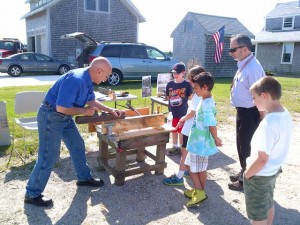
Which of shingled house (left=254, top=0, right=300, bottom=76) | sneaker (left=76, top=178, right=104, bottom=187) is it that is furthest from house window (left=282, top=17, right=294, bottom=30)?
sneaker (left=76, top=178, right=104, bottom=187)

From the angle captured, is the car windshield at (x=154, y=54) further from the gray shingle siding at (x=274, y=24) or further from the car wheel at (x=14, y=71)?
the gray shingle siding at (x=274, y=24)

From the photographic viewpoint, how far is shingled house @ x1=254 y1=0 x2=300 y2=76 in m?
25.0

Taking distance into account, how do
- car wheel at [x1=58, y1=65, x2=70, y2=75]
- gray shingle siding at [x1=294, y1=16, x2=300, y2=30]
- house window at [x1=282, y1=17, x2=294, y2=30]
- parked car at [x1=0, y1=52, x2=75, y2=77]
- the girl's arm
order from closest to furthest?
1. the girl's arm
2. parked car at [x1=0, y1=52, x2=75, y2=77]
3. car wheel at [x1=58, y1=65, x2=70, y2=75]
4. gray shingle siding at [x1=294, y1=16, x2=300, y2=30]
5. house window at [x1=282, y1=17, x2=294, y2=30]

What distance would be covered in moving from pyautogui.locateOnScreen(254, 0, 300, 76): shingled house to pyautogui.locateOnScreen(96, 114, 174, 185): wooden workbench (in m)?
23.1

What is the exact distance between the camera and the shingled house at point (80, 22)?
19328mm

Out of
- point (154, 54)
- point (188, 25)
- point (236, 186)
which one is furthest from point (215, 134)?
point (188, 25)

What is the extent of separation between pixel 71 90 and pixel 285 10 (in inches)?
1195

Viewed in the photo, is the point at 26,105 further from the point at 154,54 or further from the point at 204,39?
the point at 204,39

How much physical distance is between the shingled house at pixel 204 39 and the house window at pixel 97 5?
22.4ft

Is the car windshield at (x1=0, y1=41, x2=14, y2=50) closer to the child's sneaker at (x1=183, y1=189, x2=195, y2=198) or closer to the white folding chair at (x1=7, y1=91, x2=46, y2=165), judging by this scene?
the white folding chair at (x1=7, y1=91, x2=46, y2=165)

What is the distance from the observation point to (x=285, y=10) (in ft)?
92.8

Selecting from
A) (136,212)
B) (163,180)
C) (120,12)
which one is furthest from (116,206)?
(120,12)

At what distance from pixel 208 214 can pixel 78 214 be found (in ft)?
4.71

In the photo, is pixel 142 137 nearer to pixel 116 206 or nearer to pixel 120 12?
pixel 116 206
